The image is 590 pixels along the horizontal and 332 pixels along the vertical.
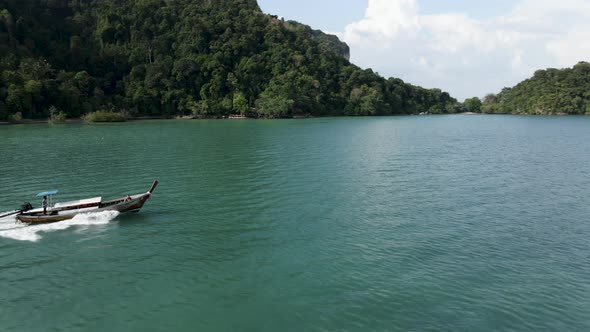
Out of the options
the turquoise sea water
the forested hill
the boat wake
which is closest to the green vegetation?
the forested hill

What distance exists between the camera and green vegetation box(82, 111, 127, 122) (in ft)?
420

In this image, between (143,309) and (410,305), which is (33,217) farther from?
(410,305)

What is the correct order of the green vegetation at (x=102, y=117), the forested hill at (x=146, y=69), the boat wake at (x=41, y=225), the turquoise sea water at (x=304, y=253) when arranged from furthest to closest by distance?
the forested hill at (x=146, y=69) → the green vegetation at (x=102, y=117) → the boat wake at (x=41, y=225) → the turquoise sea water at (x=304, y=253)

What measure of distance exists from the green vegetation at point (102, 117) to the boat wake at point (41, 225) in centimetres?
11167

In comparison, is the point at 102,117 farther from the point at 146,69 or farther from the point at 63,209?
the point at 63,209

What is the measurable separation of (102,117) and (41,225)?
11351 centimetres

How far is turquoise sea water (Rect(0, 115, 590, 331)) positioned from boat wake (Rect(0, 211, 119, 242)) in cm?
11

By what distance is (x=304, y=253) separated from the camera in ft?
73.2

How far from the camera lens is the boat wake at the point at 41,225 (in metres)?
24.9

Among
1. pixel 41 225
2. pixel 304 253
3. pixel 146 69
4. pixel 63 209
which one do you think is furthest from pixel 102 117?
pixel 304 253

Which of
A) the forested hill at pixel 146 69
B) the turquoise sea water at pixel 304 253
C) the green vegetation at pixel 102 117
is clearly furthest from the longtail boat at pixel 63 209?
the forested hill at pixel 146 69

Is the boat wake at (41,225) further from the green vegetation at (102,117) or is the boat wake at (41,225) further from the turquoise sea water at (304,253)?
the green vegetation at (102,117)

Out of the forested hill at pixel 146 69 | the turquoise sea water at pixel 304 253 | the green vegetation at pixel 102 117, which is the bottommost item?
the turquoise sea water at pixel 304 253

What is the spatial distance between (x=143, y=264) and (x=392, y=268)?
1228cm
